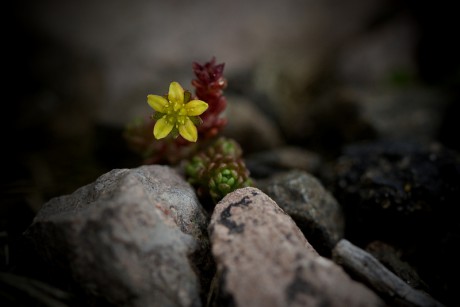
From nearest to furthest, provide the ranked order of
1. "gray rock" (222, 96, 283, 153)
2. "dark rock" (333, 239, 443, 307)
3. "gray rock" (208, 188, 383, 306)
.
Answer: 1. "gray rock" (208, 188, 383, 306)
2. "dark rock" (333, 239, 443, 307)
3. "gray rock" (222, 96, 283, 153)

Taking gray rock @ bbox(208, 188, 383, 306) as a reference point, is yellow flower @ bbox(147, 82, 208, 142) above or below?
above

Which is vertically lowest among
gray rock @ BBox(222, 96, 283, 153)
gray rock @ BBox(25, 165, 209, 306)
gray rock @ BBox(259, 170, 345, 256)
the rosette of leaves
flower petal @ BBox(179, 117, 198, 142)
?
gray rock @ BBox(25, 165, 209, 306)

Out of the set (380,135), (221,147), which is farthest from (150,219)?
(380,135)

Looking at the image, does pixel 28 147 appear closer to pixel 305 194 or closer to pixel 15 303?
pixel 15 303

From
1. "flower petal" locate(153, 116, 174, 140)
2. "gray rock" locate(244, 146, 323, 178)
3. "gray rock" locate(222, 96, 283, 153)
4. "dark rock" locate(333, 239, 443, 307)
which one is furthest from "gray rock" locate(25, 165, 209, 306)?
"gray rock" locate(222, 96, 283, 153)

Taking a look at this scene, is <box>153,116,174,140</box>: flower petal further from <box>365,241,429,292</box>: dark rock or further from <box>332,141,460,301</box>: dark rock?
<box>365,241,429,292</box>: dark rock

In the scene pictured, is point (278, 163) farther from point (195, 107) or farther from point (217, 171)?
point (195, 107)
